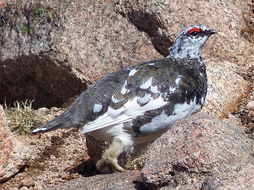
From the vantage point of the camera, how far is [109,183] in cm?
535

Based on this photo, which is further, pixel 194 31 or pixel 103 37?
pixel 103 37

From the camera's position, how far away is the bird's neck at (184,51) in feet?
22.6

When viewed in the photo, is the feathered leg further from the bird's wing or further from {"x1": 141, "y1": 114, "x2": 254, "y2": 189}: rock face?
{"x1": 141, "y1": 114, "x2": 254, "y2": 189}: rock face

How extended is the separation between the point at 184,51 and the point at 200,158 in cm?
245

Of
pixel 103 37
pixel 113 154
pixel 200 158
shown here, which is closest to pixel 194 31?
pixel 113 154

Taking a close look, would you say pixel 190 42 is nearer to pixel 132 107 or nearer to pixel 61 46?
pixel 132 107

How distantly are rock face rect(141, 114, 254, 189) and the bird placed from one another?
44.2 inches

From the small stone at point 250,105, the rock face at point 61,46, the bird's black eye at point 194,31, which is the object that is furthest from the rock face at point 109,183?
the rock face at point 61,46

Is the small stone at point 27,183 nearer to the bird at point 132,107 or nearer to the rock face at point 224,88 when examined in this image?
the bird at point 132,107

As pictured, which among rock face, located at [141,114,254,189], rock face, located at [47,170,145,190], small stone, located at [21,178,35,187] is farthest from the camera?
small stone, located at [21,178,35,187]

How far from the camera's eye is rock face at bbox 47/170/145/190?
523 centimetres

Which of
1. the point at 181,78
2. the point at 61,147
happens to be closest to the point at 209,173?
the point at 181,78

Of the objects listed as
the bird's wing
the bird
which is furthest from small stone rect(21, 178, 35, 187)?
the bird's wing

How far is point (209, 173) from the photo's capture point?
15.1ft
